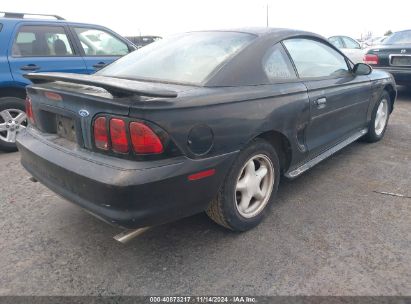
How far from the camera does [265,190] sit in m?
2.75

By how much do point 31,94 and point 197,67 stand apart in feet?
4.18

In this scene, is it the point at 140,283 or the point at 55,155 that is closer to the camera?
the point at 140,283

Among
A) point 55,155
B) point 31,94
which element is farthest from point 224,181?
point 31,94

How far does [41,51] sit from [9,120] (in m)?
1.03

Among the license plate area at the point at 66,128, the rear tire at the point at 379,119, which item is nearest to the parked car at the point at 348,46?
the rear tire at the point at 379,119

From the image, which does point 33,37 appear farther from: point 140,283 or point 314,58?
point 140,283

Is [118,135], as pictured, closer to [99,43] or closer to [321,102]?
[321,102]

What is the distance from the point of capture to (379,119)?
15.5ft

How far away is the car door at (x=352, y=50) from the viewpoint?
11.4 meters

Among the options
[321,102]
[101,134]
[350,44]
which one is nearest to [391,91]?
[321,102]

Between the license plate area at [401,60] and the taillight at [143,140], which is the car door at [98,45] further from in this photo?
the license plate area at [401,60]

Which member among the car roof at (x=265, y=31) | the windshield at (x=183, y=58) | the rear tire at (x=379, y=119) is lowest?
the rear tire at (x=379, y=119)

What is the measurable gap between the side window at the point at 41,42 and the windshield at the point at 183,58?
2108 millimetres

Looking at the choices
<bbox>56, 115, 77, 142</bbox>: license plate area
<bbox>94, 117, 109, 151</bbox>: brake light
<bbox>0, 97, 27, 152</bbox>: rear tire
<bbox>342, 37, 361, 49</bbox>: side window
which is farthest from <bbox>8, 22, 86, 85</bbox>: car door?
<bbox>342, 37, 361, 49</bbox>: side window
